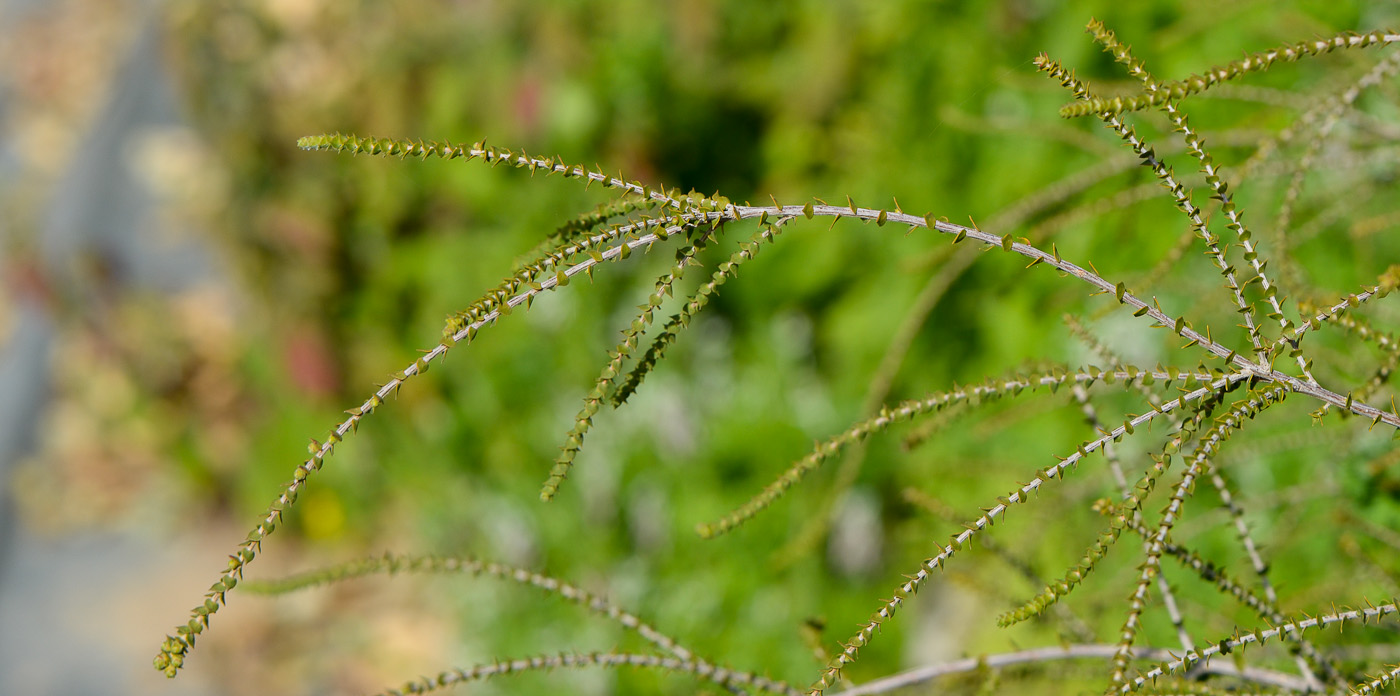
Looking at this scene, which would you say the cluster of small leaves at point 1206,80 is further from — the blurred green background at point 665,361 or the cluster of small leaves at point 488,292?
the blurred green background at point 665,361

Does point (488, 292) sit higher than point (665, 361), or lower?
lower

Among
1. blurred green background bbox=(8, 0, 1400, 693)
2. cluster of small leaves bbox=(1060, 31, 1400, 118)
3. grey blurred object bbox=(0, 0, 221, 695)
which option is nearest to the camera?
cluster of small leaves bbox=(1060, 31, 1400, 118)

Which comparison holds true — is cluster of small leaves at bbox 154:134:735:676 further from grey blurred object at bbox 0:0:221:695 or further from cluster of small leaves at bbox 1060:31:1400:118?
→ grey blurred object at bbox 0:0:221:695

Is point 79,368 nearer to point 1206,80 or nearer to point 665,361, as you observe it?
point 665,361

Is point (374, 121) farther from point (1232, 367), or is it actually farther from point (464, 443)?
point (1232, 367)

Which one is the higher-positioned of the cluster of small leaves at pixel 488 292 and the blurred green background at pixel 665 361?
the blurred green background at pixel 665 361

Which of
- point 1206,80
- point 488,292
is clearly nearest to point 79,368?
point 488,292

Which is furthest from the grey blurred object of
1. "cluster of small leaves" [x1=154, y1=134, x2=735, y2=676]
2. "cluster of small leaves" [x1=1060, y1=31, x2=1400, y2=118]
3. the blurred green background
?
"cluster of small leaves" [x1=1060, y1=31, x2=1400, y2=118]

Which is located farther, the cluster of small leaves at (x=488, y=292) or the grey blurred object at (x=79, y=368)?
the grey blurred object at (x=79, y=368)

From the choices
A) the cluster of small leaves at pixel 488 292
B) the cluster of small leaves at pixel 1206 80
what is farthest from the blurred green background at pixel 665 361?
the cluster of small leaves at pixel 488 292
